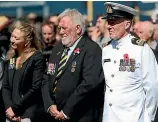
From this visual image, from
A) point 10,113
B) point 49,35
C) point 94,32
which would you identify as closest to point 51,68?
point 10,113

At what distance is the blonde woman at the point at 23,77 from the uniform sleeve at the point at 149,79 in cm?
169

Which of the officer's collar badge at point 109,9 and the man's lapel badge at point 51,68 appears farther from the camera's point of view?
the man's lapel badge at point 51,68

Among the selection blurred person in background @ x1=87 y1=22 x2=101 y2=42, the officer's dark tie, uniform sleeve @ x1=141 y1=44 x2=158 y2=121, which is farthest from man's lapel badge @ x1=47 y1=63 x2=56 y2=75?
blurred person in background @ x1=87 y1=22 x2=101 y2=42

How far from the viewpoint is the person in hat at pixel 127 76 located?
782 centimetres

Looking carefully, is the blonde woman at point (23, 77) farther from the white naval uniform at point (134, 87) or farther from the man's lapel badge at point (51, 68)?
the white naval uniform at point (134, 87)

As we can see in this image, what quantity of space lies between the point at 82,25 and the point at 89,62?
1.72 feet

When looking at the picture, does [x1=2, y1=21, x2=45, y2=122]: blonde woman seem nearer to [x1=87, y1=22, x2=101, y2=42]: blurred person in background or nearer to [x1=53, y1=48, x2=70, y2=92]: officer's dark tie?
[x1=53, y1=48, x2=70, y2=92]: officer's dark tie

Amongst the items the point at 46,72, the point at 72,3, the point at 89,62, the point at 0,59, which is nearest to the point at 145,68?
the point at 89,62

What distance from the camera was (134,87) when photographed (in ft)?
25.7

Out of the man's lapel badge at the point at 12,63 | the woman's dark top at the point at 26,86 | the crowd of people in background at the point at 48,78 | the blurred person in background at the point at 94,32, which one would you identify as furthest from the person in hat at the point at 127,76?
the blurred person in background at the point at 94,32

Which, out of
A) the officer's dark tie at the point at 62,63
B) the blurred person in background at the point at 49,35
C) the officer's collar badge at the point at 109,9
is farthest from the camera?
the blurred person in background at the point at 49,35

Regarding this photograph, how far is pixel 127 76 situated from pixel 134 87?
0.50 feet

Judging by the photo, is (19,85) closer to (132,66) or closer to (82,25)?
(82,25)

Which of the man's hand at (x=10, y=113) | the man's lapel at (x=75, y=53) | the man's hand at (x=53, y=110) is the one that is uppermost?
the man's lapel at (x=75, y=53)
